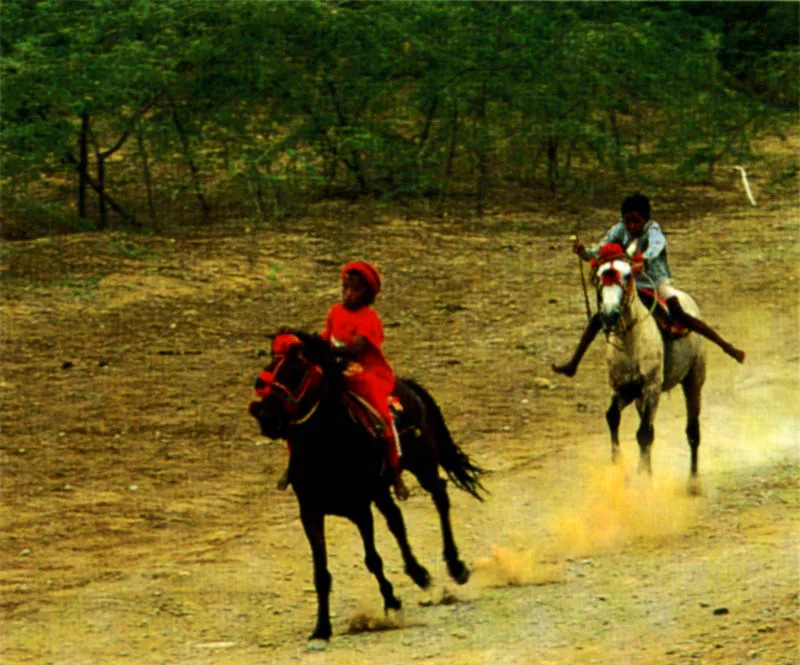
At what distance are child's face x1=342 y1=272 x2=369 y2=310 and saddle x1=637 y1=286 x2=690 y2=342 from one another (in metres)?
3.42

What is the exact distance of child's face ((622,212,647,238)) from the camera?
11.5 metres

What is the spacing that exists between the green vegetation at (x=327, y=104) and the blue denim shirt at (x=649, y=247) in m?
8.57

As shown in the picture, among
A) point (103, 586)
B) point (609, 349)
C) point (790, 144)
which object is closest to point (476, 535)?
point (609, 349)

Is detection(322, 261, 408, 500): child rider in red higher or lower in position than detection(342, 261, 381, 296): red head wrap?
lower

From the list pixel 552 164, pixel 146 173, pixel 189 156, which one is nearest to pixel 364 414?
pixel 189 156

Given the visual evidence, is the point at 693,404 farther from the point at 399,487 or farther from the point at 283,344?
the point at 283,344

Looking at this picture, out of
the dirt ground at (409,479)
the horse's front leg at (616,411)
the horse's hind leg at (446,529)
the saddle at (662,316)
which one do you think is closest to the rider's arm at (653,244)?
the saddle at (662,316)

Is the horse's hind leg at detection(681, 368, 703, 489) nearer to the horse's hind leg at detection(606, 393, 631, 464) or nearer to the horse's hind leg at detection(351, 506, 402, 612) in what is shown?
the horse's hind leg at detection(606, 393, 631, 464)

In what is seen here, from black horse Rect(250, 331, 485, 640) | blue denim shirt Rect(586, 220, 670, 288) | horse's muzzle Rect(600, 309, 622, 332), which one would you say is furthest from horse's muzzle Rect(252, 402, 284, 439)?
blue denim shirt Rect(586, 220, 670, 288)

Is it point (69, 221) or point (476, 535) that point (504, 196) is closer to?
point (69, 221)

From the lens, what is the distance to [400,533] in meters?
9.02

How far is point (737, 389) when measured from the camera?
15133 millimetres

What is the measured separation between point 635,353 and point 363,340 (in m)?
3.31

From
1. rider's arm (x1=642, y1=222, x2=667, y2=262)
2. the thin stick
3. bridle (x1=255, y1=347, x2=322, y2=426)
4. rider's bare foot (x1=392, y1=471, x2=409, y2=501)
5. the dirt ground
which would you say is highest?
rider's arm (x1=642, y1=222, x2=667, y2=262)
